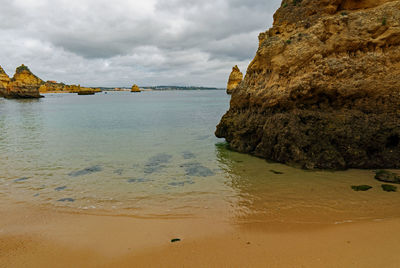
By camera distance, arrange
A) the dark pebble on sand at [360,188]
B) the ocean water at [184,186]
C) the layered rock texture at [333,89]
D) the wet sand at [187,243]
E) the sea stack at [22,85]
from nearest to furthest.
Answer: the wet sand at [187,243], the ocean water at [184,186], the dark pebble on sand at [360,188], the layered rock texture at [333,89], the sea stack at [22,85]

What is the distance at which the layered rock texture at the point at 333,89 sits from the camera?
9.88 meters

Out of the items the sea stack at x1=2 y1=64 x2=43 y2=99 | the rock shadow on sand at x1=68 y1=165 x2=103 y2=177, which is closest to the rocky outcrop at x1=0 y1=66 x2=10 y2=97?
the sea stack at x1=2 y1=64 x2=43 y2=99

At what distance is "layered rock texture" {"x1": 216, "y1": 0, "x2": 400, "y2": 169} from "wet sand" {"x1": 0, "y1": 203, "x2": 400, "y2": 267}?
16.1 ft

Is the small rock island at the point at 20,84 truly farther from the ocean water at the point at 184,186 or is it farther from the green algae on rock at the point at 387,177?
the green algae on rock at the point at 387,177

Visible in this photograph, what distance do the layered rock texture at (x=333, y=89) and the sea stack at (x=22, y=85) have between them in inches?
3325

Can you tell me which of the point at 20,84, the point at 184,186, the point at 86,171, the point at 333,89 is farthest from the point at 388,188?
the point at 20,84

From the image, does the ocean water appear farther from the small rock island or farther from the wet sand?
the small rock island

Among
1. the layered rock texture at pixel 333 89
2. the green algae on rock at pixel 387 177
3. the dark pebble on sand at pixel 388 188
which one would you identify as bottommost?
the dark pebble on sand at pixel 388 188

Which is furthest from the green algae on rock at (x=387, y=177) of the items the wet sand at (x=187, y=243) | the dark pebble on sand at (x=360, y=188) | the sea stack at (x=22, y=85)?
the sea stack at (x=22, y=85)

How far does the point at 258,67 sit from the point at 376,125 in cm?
686

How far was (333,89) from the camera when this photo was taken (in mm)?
10594

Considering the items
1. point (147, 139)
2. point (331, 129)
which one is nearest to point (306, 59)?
point (331, 129)

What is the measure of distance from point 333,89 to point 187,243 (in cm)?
948

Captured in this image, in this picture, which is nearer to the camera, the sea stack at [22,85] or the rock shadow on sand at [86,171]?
the rock shadow on sand at [86,171]
